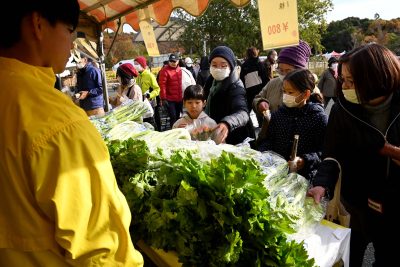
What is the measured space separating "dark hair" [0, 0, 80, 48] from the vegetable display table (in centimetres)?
107

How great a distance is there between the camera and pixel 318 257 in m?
1.53

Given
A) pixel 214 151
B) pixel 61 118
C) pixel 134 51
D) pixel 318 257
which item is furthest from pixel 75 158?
pixel 134 51

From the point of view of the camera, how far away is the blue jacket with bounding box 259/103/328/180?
2430 millimetres

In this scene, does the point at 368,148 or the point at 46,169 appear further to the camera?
the point at 368,148

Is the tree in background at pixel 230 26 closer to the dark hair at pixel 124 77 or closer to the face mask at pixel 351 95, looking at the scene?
the dark hair at pixel 124 77

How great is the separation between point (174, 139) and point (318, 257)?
42.1 inches

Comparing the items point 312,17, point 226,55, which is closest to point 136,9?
point 226,55

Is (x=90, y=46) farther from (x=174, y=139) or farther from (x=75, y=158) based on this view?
(x=75, y=158)

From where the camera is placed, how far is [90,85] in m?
5.96

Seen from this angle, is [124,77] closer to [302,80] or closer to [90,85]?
[90,85]

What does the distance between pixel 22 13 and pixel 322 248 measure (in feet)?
4.91

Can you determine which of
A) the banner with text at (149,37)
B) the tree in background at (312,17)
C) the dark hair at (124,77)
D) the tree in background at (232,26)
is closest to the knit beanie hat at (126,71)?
the dark hair at (124,77)

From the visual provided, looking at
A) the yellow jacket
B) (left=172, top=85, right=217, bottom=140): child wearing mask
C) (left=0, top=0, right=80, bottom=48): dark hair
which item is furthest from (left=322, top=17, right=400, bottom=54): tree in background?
the yellow jacket

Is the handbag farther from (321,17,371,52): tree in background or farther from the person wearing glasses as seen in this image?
(321,17,371,52): tree in background
